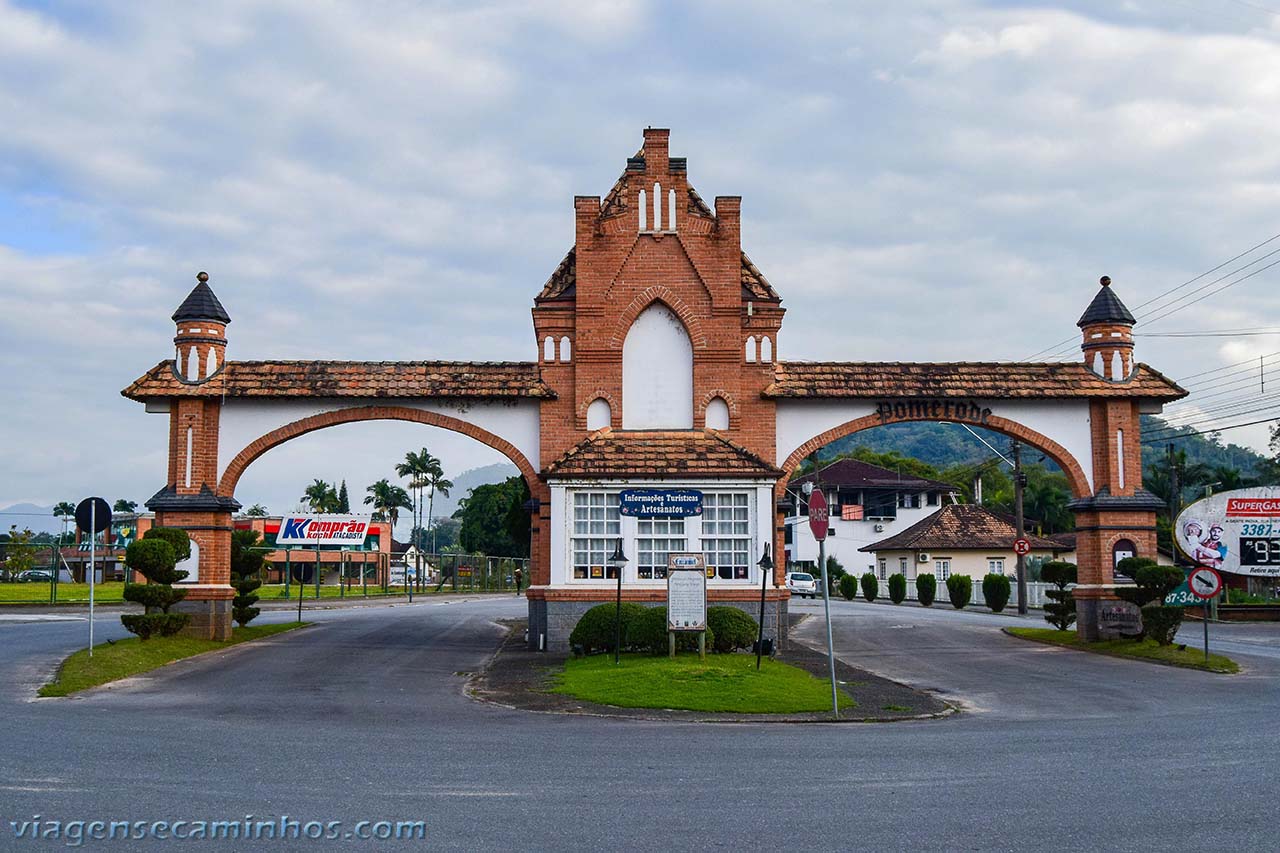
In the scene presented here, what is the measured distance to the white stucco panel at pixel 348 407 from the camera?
85.3 ft

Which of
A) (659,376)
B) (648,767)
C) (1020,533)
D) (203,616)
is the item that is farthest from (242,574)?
(1020,533)

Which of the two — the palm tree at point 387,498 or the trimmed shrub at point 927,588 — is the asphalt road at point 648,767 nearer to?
the trimmed shrub at point 927,588

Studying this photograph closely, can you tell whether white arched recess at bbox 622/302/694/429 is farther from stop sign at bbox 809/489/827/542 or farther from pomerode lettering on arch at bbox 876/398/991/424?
stop sign at bbox 809/489/827/542

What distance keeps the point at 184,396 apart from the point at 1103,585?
818 inches

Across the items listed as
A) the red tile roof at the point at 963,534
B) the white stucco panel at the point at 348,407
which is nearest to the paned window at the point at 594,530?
the white stucco panel at the point at 348,407

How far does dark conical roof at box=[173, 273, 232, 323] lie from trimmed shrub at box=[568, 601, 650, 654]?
1083cm

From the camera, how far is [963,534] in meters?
63.4

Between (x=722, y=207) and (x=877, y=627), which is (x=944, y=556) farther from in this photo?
(x=722, y=207)

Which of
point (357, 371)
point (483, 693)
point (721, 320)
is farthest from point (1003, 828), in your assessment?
point (357, 371)

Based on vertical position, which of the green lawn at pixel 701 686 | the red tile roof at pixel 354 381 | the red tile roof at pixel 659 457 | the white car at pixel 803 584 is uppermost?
the red tile roof at pixel 354 381

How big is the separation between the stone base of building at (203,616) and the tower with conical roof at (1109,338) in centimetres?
2038

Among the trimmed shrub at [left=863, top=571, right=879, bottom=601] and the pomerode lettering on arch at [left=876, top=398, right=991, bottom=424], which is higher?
the pomerode lettering on arch at [left=876, top=398, right=991, bottom=424]

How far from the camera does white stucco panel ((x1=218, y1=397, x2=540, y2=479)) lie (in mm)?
25984

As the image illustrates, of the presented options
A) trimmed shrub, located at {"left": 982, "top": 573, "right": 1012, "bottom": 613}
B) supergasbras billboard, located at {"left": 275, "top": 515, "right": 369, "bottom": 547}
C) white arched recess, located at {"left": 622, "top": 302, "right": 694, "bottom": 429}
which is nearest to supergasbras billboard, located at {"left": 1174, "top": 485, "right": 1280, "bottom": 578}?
trimmed shrub, located at {"left": 982, "top": 573, "right": 1012, "bottom": 613}
